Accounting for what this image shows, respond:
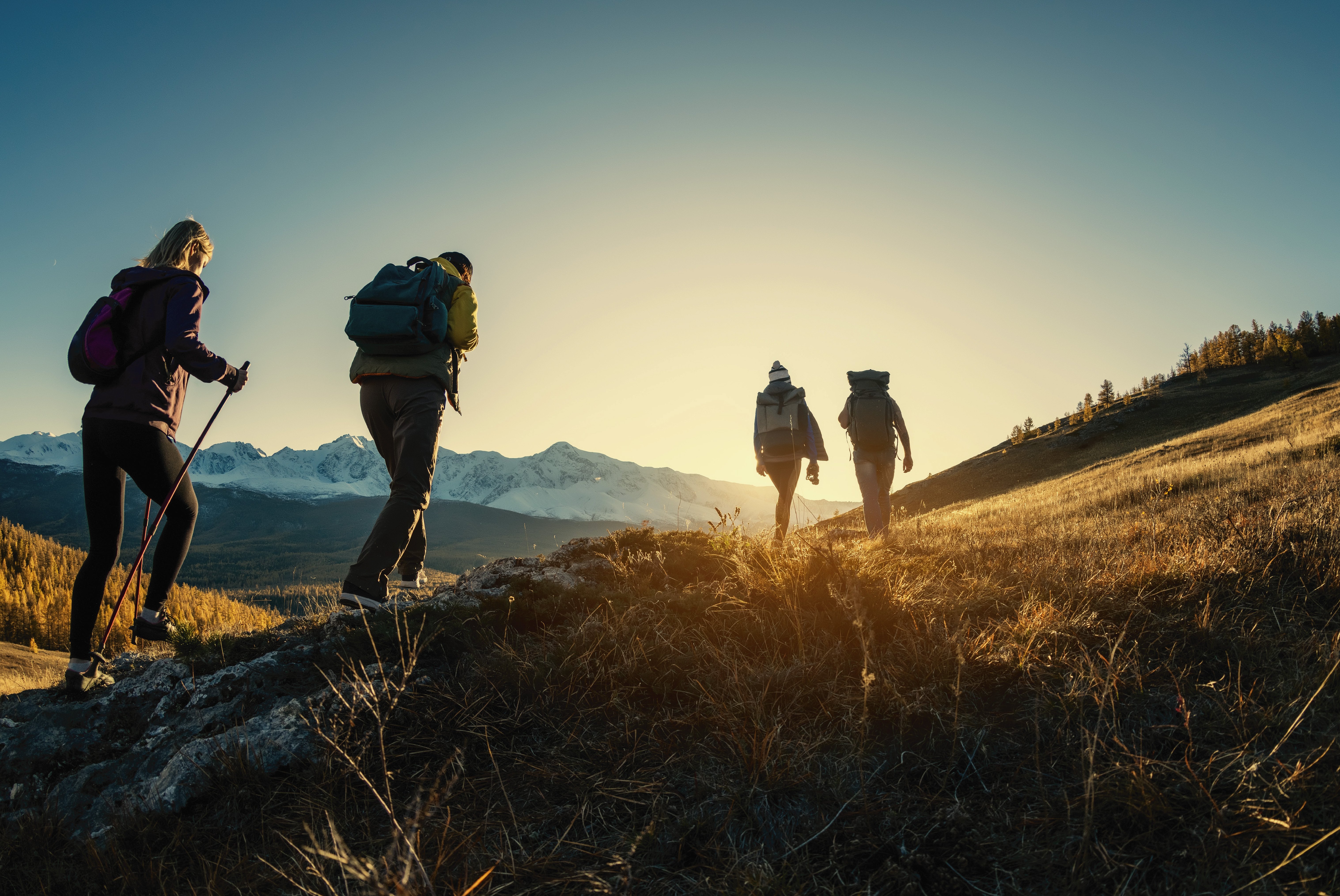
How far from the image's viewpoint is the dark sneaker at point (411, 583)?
15.0 feet

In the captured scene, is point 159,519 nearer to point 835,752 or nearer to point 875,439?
point 835,752

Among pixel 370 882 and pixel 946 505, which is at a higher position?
pixel 370 882

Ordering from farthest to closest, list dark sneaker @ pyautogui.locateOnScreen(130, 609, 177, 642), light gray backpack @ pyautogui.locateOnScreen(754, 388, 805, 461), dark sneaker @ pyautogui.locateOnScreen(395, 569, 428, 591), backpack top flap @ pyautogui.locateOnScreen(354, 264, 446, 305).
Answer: light gray backpack @ pyautogui.locateOnScreen(754, 388, 805, 461) < dark sneaker @ pyautogui.locateOnScreen(395, 569, 428, 591) < backpack top flap @ pyautogui.locateOnScreen(354, 264, 446, 305) < dark sneaker @ pyautogui.locateOnScreen(130, 609, 177, 642)

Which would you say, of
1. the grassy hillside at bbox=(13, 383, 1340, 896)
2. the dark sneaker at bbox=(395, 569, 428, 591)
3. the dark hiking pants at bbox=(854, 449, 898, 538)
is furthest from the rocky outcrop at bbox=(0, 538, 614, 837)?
the dark hiking pants at bbox=(854, 449, 898, 538)

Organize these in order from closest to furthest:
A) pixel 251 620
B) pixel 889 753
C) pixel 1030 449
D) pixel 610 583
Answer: pixel 889 753 < pixel 610 583 < pixel 251 620 < pixel 1030 449

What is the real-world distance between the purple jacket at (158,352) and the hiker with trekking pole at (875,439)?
680 centimetres

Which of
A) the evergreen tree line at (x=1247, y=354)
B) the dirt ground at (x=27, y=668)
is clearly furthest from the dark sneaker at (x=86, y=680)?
the evergreen tree line at (x=1247, y=354)

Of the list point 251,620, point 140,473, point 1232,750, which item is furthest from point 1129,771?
point 251,620

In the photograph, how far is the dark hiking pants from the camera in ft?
25.5

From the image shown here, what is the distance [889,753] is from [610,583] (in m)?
2.36

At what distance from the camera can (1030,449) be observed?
39188 mm

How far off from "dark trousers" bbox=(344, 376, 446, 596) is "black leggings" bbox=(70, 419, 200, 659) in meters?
0.97

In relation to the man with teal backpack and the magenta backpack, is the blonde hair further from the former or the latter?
the man with teal backpack

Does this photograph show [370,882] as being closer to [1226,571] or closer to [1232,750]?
[1232,750]
